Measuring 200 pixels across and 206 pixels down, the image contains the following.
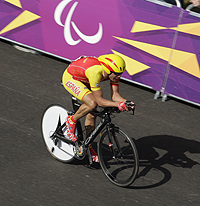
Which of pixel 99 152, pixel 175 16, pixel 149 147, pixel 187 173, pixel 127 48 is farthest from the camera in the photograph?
pixel 127 48

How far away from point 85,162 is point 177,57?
3027mm

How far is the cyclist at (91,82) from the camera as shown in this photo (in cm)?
468

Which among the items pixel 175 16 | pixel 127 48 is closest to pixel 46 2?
pixel 127 48

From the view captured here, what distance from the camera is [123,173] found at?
545 centimetres

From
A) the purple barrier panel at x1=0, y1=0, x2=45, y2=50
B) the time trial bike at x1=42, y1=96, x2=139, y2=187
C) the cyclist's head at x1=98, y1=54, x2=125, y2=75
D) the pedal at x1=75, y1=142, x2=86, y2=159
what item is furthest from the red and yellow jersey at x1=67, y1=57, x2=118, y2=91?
the purple barrier panel at x1=0, y1=0, x2=45, y2=50

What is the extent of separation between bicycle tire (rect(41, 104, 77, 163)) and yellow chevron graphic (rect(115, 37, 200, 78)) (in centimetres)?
289

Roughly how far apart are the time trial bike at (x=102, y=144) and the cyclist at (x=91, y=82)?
15 cm

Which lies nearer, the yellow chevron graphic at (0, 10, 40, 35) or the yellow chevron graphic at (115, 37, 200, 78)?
the yellow chevron graphic at (115, 37, 200, 78)

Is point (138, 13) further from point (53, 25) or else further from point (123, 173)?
point (123, 173)

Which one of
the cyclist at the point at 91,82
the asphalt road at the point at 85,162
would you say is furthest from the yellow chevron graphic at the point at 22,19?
the cyclist at the point at 91,82

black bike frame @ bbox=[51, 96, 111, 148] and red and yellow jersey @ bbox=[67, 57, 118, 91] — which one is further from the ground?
red and yellow jersey @ bbox=[67, 57, 118, 91]

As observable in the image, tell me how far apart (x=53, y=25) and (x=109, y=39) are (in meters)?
1.50

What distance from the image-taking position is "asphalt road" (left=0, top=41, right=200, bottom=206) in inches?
198

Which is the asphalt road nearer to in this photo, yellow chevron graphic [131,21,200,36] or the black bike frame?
the black bike frame
